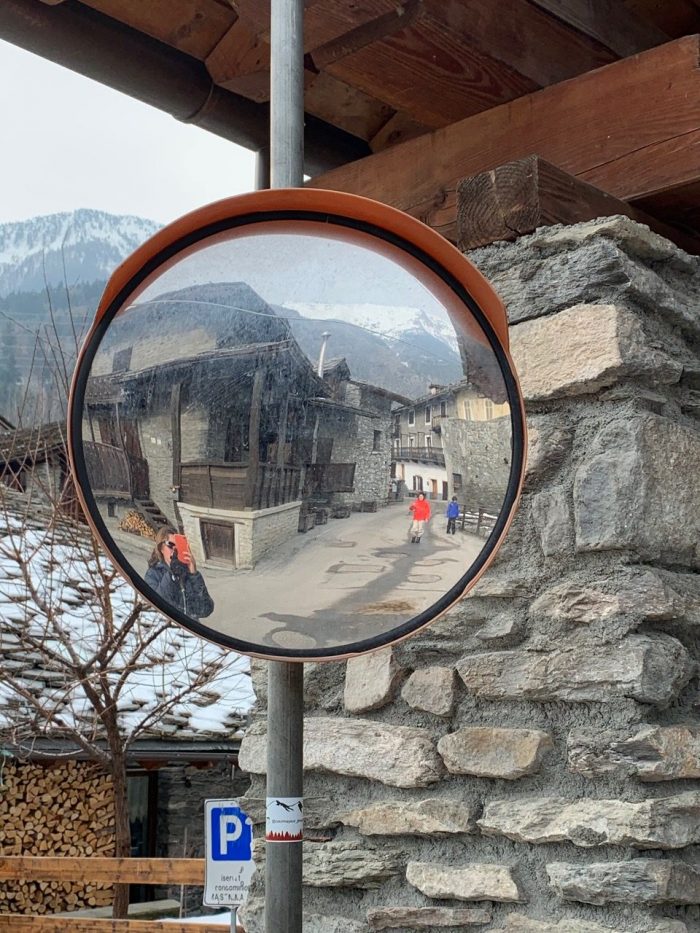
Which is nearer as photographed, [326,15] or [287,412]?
[287,412]

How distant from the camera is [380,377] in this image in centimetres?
125

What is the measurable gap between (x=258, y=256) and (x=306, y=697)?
2.86 ft

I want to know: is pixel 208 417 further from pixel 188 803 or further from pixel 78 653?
pixel 188 803

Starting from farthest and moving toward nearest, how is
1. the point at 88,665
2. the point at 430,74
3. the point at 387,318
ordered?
the point at 88,665 < the point at 430,74 < the point at 387,318

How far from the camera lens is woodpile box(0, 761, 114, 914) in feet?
23.3

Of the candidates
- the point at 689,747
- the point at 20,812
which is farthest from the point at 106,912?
A: the point at 689,747

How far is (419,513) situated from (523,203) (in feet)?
2.06

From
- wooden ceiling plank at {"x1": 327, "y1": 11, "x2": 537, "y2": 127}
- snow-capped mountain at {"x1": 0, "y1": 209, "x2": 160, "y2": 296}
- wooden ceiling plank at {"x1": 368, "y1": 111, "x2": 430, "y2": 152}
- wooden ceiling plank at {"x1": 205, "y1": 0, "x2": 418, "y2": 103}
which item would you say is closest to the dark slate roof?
wooden ceiling plank at {"x1": 368, "y1": 111, "x2": 430, "y2": 152}

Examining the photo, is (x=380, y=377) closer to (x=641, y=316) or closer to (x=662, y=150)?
(x=641, y=316)

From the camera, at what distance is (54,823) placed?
7.29 metres

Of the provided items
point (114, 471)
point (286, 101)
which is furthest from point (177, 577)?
point (286, 101)

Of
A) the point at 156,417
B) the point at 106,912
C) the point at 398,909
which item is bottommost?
the point at 106,912

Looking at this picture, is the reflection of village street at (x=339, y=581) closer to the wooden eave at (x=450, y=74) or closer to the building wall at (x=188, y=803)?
the wooden eave at (x=450, y=74)

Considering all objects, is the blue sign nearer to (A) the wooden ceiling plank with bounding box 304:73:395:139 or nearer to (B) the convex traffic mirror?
(A) the wooden ceiling plank with bounding box 304:73:395:139
